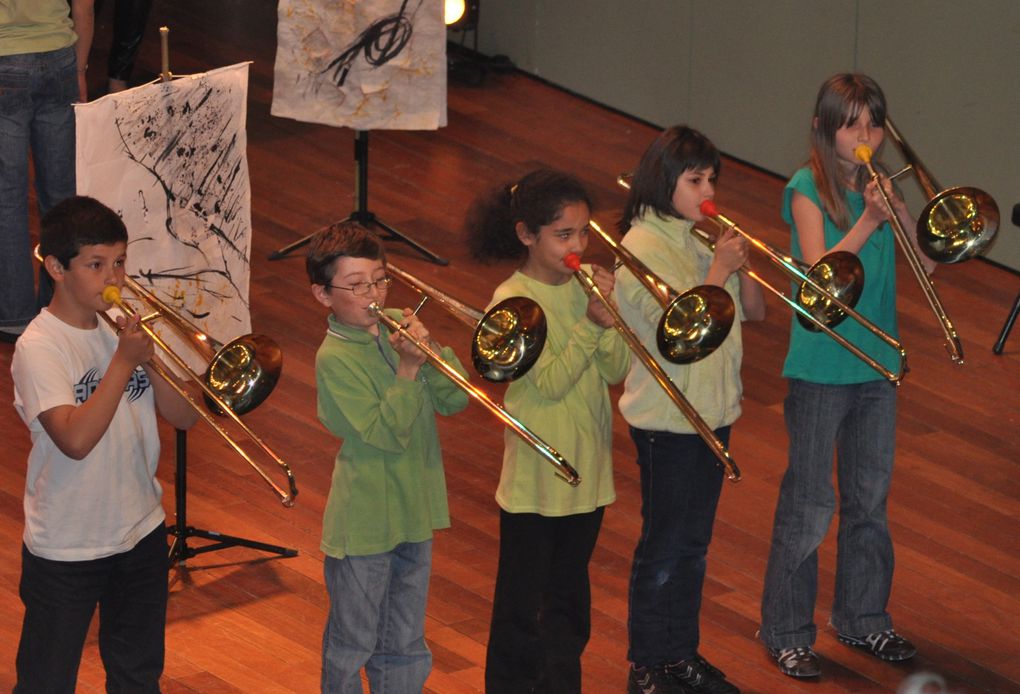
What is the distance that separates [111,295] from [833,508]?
1963 millimetres

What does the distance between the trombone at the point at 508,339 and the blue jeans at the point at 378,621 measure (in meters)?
0.41

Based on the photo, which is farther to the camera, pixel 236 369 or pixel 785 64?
pixel 785 64

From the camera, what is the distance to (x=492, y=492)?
528cm

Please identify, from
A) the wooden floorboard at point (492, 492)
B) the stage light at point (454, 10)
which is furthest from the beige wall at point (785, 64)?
the stage light at point (454, 10)

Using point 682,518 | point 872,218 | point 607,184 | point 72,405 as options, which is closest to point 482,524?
point 682,518

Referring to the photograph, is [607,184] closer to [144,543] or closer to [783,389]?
[783,389]

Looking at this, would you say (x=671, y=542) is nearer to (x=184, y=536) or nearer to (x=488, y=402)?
(x=488, y=402)

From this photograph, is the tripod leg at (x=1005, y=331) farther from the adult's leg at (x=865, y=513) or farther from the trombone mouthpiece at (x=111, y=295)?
the trombone mouthpiece at (x=111, y=295)

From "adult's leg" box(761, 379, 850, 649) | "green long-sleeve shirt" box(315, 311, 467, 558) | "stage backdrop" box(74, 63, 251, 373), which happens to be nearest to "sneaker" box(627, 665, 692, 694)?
"adult's leg" box(761, 379, 850, 649)

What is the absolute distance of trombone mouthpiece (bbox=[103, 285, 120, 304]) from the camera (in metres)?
3.37

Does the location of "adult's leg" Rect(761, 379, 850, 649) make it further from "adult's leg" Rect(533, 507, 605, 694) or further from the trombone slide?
"adult's leg" Rect(533, 507, 605, 694)

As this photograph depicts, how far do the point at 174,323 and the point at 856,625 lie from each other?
6.53 feet

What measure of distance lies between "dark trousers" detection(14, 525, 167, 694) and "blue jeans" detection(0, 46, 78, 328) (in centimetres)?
264

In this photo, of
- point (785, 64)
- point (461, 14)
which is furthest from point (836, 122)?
point (461, 14)
